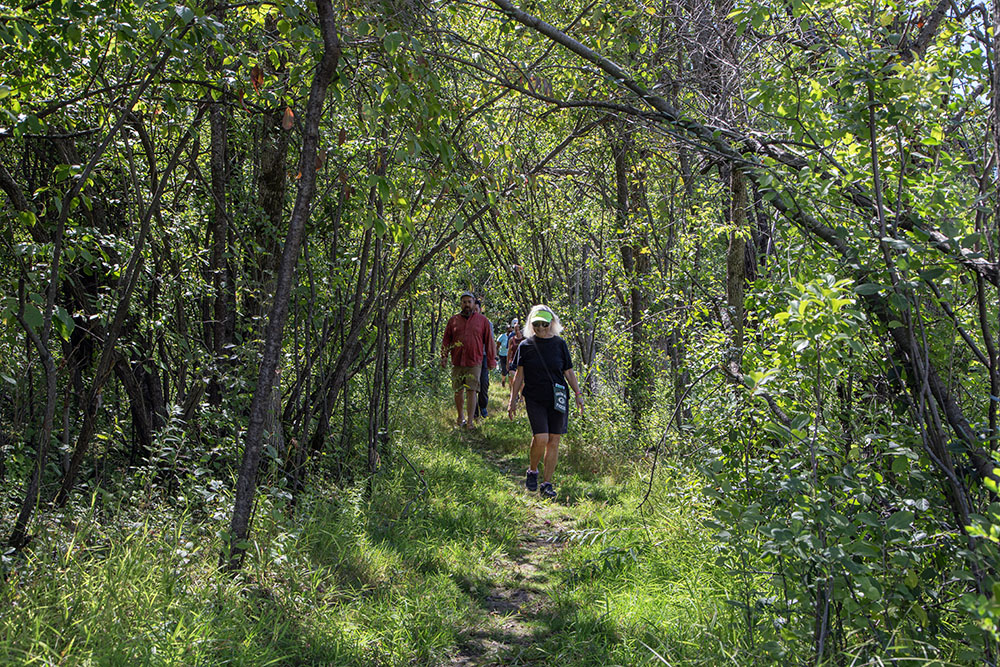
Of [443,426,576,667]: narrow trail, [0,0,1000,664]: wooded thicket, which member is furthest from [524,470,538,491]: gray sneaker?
[0,0,1000,664]: wooded thicket

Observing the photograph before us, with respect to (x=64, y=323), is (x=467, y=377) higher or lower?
lower

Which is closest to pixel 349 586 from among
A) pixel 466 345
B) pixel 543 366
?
pixel 543 366

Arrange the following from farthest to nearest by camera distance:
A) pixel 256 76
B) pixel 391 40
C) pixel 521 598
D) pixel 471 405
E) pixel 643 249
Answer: pixel 471 405 < pixel 643 249 < pixel 521 598 < pixel 256 76 < pixel 391 40

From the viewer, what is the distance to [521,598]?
442 centimetres

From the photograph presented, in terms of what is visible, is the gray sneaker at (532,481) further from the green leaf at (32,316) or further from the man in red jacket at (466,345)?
the green leaf at (32,316)

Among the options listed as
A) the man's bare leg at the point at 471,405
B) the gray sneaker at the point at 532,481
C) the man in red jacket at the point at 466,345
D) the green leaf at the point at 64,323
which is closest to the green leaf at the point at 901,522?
Result: the green leaf at the point at 64,323

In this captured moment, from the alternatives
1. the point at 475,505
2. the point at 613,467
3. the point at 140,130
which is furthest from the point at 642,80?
the point at 613,467

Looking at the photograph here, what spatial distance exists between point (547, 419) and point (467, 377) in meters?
3.08

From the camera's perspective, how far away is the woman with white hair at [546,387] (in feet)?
21.5

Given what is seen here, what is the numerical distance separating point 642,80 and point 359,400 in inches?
195

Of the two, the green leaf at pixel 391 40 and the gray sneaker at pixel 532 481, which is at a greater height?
the green leaf at pixel 391 40

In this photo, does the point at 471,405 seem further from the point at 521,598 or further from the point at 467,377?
the point at 521,598

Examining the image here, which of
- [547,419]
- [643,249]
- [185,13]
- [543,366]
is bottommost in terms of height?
[547,419]

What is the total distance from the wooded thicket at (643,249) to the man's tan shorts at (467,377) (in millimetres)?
2906
